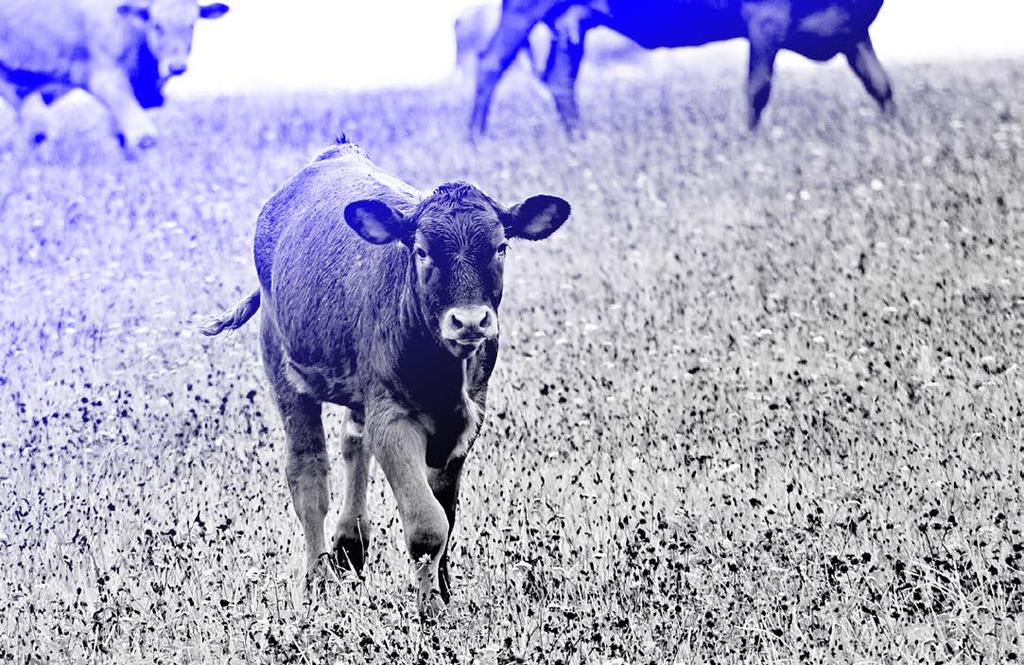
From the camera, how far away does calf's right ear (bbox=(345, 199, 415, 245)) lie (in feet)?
20.9

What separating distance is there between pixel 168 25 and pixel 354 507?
53.3 ft

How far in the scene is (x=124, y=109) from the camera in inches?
812

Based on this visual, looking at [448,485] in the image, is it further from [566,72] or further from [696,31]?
[696,31]

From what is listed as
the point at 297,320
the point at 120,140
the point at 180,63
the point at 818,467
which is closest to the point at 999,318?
the point at 818,467

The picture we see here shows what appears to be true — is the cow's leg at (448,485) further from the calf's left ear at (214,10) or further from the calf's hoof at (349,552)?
the calf's left ear at (214,10)

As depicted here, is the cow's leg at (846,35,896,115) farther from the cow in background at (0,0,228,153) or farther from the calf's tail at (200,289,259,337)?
the calf's tail at (200,289,259,337)

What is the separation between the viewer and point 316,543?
23.5 feet

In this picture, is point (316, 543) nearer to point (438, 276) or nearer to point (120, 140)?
point (438, 276)

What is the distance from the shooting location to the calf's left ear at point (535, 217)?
6547 mm

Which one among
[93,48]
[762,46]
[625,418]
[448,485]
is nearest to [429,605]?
[448,485]

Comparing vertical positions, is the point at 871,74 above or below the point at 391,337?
below

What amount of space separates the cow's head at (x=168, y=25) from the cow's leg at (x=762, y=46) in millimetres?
8802

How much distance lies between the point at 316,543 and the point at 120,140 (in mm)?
14566

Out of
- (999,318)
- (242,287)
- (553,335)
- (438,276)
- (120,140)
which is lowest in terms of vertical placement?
(120,140)
